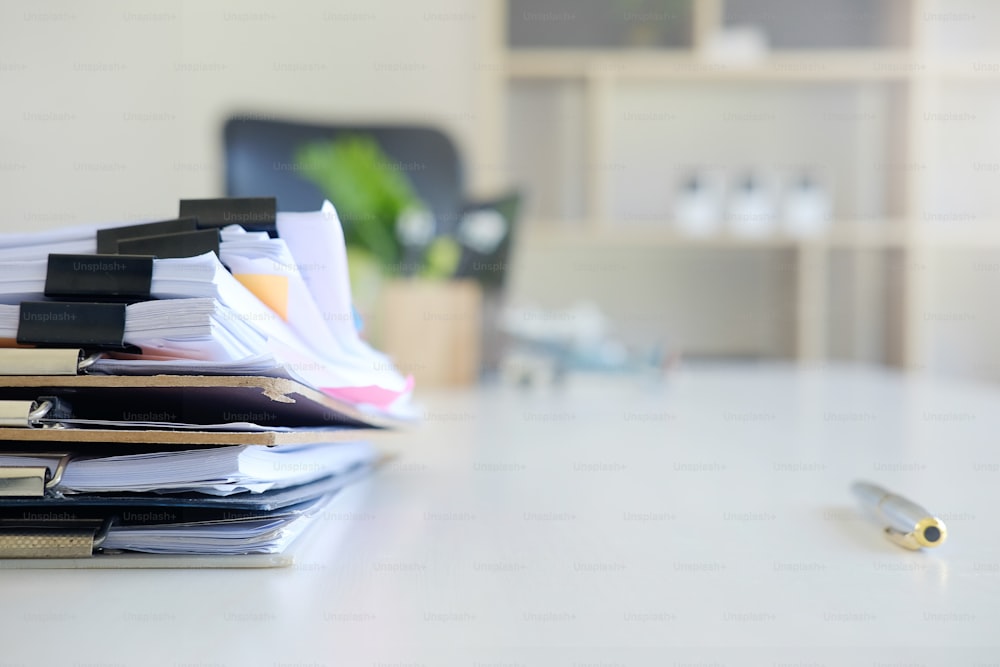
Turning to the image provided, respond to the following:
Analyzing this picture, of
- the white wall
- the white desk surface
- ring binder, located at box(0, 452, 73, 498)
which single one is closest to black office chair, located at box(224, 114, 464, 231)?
the white wall

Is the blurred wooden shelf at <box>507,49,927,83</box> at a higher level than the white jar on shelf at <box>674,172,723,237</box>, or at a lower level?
higher

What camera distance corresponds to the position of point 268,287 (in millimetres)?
508

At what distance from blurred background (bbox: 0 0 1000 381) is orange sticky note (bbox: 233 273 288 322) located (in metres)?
2.53

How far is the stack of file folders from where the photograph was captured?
17.0 inches

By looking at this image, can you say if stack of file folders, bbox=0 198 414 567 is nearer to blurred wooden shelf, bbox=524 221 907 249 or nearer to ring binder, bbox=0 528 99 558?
ring binder, bbox=0 528 99 558

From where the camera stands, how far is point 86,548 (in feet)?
1.43

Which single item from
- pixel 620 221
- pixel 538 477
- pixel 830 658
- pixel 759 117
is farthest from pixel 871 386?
pixel 759 117

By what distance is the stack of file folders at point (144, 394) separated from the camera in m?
0.43

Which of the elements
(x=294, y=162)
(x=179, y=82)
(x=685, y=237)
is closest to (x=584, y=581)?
(x=294, y=162)

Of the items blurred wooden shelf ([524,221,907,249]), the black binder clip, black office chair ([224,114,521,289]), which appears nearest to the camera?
the black binder clip

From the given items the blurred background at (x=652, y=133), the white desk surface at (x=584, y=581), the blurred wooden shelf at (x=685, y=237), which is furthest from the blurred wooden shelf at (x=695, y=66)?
the white desk surface at (x=584, y=581)

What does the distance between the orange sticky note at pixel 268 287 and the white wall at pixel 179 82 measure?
274 centimetres

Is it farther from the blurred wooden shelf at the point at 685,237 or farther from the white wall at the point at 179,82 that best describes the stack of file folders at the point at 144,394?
the white wall at the point at 179,82

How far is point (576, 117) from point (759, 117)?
0.72 metres
